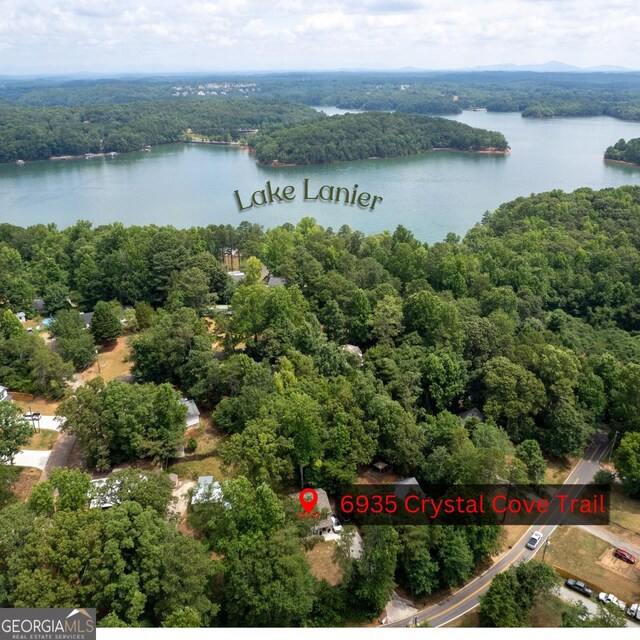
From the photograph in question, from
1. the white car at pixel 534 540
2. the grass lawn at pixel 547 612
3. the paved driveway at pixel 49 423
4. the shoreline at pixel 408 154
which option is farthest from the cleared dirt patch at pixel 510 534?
the shoreline at pixel 408 154

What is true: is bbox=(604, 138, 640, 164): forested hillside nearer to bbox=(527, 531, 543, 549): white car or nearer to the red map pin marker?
bbox=(527, 531, 543, 549): white car

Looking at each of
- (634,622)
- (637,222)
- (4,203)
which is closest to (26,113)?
(4,203)

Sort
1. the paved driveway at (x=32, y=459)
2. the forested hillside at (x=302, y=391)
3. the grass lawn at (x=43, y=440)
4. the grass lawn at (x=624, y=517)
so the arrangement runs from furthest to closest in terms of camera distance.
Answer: the grass lawn at (x=43, y=440), the paved driveway at (x=32, y=459), the grass lawn at (x=624, y=517), the forested hillside at (x=302, y=391)

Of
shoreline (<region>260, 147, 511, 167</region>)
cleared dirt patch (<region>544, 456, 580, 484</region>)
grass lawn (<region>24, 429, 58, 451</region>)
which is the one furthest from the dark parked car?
shoreline (<region>260, 147, 511, 167</region>)

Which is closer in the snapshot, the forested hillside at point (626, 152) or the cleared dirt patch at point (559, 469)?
the cleared dirt patch at point (559, 469)

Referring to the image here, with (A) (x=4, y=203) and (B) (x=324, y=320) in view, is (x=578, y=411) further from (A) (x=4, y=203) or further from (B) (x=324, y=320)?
(A) (x=4, y=203)

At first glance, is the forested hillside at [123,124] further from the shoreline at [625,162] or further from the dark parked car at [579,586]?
the dark parked car at [579,586]

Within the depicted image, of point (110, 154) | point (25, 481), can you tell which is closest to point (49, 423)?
point (25, 481)
